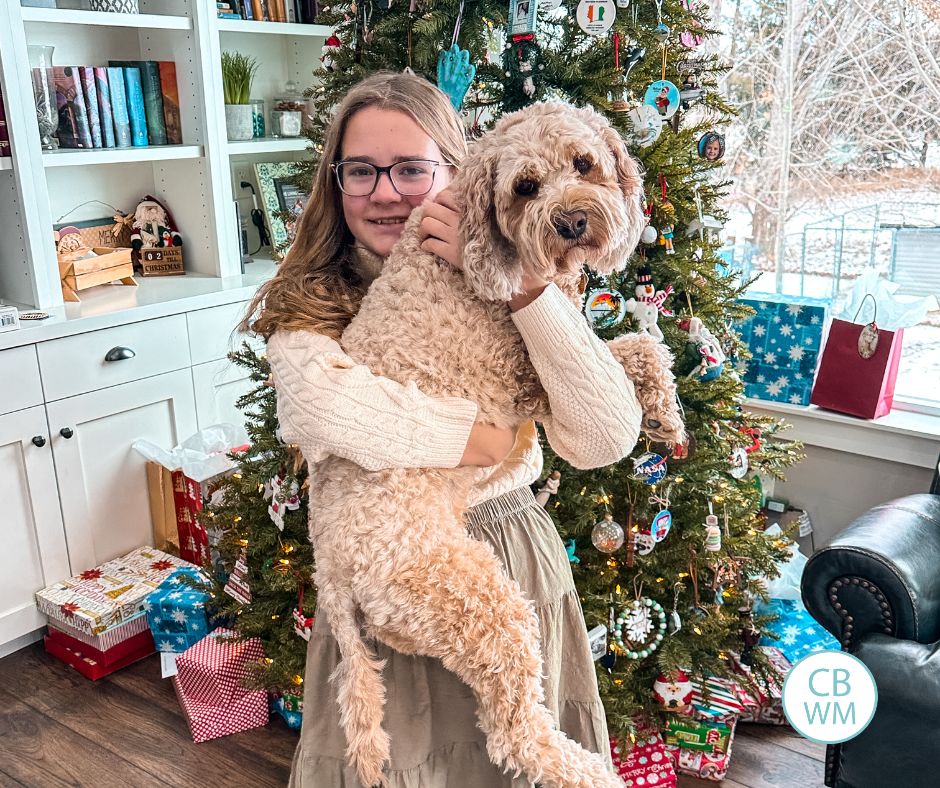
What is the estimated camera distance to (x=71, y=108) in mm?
2723

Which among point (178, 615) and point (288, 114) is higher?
point (288, 114)

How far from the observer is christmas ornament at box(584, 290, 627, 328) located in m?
1.81

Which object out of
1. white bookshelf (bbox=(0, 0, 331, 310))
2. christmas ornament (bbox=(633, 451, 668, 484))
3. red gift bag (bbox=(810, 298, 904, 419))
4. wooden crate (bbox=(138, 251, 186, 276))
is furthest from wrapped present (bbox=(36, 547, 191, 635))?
red gift bag (bbox=(810, 298, 904, 419))

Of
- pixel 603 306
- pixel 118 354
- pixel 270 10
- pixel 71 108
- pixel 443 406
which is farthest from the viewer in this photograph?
pixel 270 10

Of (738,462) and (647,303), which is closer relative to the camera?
(647,303)

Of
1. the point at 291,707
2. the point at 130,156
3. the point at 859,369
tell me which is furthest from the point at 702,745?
the point at 130,156

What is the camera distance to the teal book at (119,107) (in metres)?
2.81

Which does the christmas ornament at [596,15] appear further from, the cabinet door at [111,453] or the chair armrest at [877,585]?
the cabinet door at [111,453]

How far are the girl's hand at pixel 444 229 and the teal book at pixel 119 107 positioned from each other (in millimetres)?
2231

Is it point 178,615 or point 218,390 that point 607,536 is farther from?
point 218,390

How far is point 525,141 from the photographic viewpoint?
37.3 inches

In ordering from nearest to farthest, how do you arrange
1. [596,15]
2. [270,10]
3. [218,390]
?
[596,15]
[218,390]
[270,10]

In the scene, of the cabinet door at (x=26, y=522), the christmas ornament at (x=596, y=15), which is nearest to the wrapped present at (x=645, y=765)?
the christmas ornament at (x=596, y=15)

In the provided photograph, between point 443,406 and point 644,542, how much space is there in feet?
3.68
